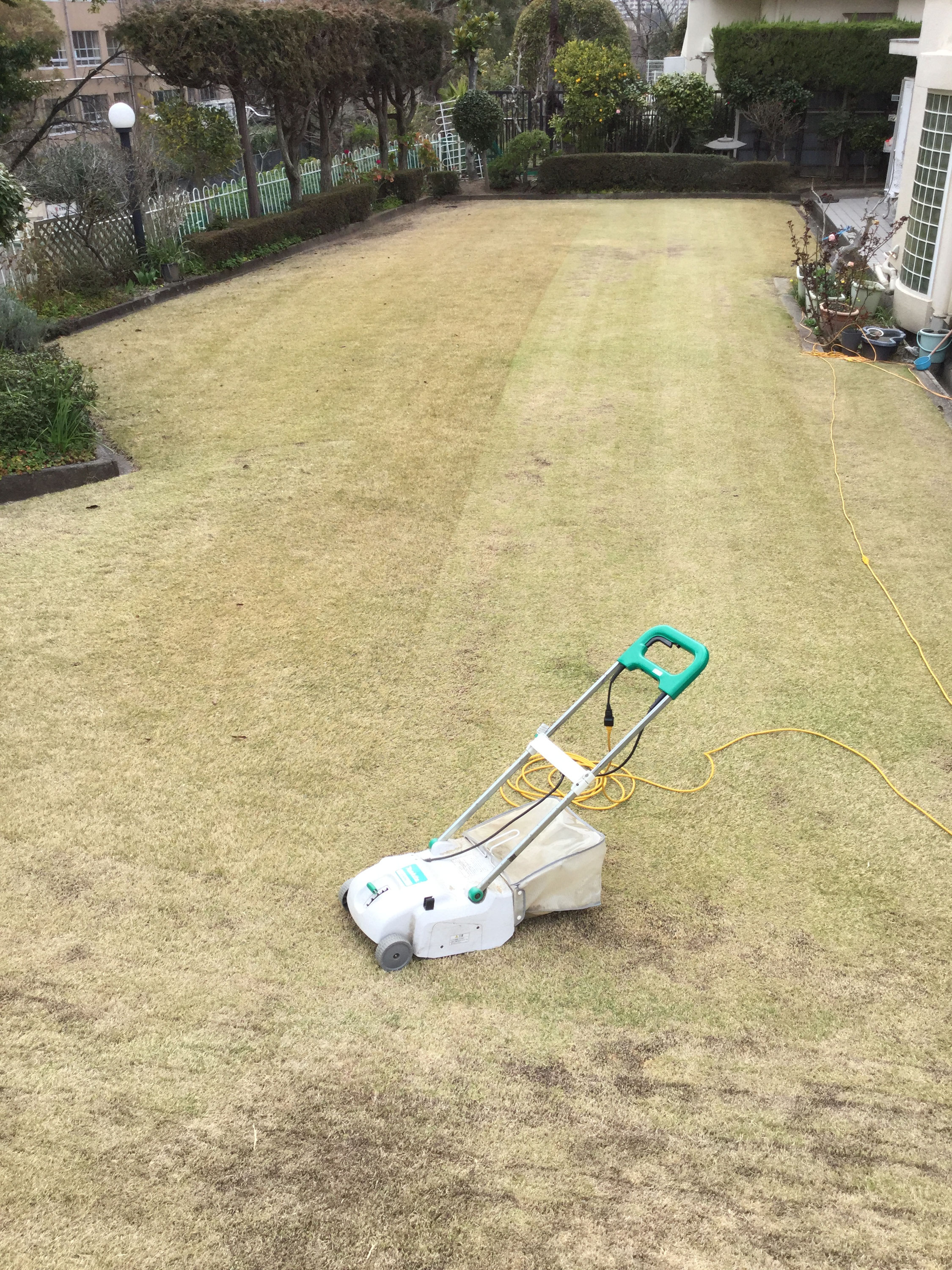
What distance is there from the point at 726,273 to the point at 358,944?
13.0m

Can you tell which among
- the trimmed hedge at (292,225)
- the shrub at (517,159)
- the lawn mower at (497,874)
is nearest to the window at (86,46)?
the shrub at (517,159)

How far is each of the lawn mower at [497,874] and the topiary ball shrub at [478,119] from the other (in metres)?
22.5

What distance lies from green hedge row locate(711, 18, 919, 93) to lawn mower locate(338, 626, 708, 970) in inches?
911

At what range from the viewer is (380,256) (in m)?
16.1

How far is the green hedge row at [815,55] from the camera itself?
2195cm

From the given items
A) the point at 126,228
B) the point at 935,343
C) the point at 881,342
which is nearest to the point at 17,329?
the point at 126,228

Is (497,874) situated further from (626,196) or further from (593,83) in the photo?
(593,83)

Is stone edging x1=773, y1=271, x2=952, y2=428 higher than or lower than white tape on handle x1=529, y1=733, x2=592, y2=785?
lower

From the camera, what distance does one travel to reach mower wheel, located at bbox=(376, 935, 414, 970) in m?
3.59

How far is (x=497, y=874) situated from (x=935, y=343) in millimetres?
8744

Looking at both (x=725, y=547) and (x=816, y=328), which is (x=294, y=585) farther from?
A: (x=816, y=328)

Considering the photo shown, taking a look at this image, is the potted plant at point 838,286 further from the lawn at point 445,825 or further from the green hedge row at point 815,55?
the green hedge row at point 815,55

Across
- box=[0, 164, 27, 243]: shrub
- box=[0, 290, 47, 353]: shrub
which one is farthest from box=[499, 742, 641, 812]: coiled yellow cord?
box=[0, 290, 47, 353]: shrub

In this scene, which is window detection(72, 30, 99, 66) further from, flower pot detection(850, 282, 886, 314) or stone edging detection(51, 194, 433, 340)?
flower pot detection(850, 282, 886, 314)
